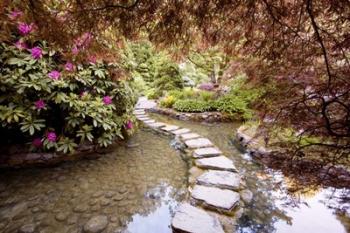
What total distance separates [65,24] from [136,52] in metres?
13.8

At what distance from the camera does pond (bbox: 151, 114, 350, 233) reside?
1.98 metres

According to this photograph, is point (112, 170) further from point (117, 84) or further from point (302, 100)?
point (302, 100)

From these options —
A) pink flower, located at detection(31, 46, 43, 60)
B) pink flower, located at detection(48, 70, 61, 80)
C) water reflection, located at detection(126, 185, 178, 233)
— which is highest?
pink flower, located at detection(31, 46, 43, 60)

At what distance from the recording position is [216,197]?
234cm

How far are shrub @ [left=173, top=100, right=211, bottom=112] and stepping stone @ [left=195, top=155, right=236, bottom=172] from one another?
3185 mm

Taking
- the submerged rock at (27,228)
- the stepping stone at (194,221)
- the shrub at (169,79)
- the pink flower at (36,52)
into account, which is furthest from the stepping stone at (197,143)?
the shrub at (169,79)

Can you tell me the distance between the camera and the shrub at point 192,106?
6486 mm

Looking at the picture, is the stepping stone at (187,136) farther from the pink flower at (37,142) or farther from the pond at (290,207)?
the pink flower at (37,142)

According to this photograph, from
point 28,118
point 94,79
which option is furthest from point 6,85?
point 94,79

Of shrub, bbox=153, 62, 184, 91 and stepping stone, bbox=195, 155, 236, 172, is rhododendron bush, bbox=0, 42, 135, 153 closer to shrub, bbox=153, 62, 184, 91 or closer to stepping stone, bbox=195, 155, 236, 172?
stepping stone, bbox=195, 155, 236, 172

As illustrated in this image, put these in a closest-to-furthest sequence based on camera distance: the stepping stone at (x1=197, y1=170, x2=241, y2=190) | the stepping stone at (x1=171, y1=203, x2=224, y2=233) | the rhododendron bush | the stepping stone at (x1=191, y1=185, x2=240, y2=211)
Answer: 1. the stepping stone at (x1=171, y1=203, x2=224, y2=233)
2. the stepping stone at (x1=191, y1=185, x2=240, y2=211)
3. the stepping stone at (x1=197, y1=170, x2=241, y2=190)
4. the rhododendron bush

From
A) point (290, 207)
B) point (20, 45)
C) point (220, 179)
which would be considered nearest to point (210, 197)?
point (220, 179)

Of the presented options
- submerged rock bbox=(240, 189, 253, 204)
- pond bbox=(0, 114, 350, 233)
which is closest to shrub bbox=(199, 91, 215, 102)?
pond bbox=(0, 114, 350, 233)

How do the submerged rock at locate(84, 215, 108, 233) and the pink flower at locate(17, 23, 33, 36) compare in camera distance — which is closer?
the pink flower at locate(17, 23, 33, 36)
